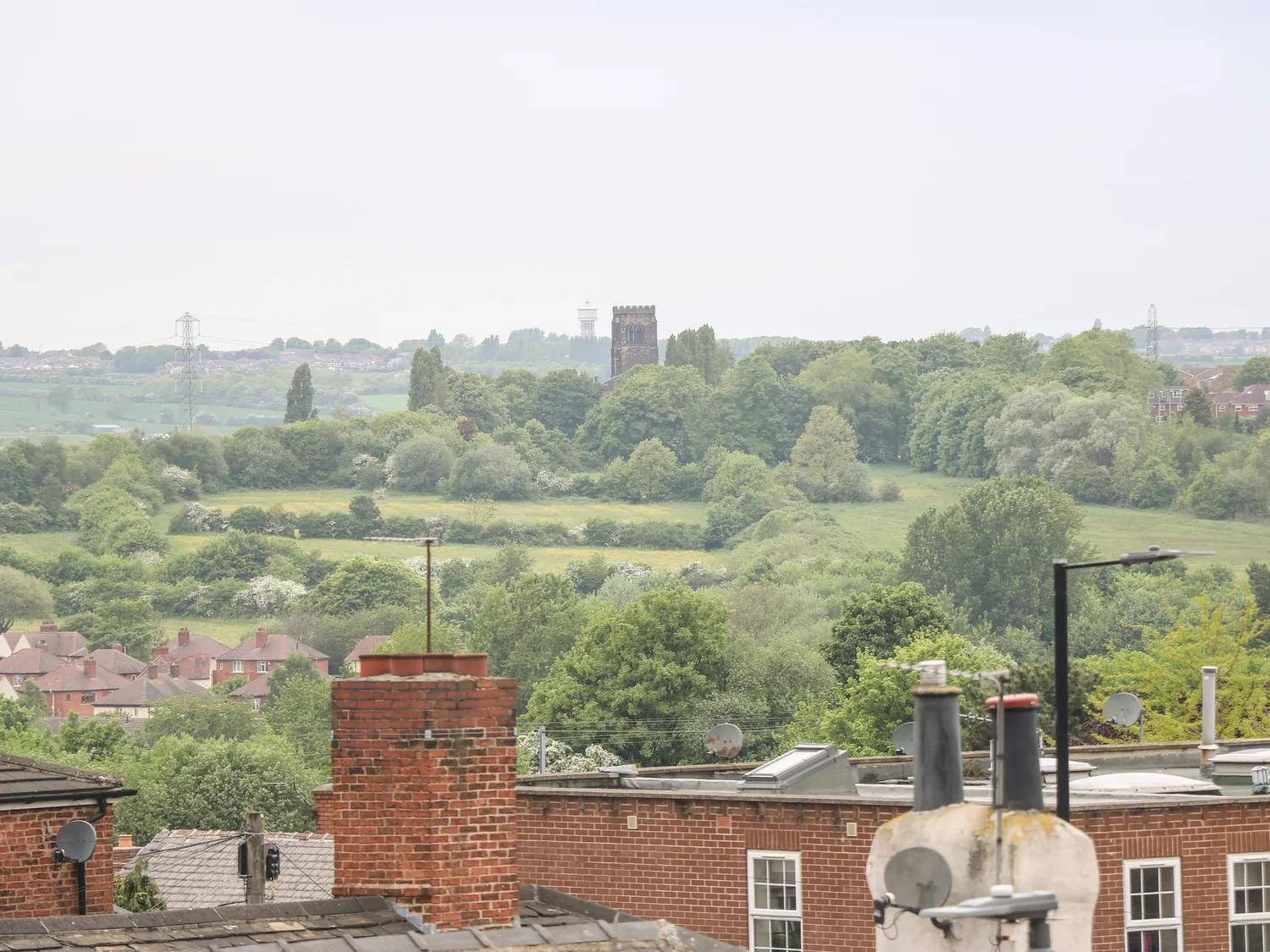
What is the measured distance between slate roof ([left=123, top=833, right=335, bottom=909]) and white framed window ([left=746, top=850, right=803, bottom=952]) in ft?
34.3

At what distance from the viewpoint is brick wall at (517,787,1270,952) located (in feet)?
87.1

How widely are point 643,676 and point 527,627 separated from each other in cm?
4605

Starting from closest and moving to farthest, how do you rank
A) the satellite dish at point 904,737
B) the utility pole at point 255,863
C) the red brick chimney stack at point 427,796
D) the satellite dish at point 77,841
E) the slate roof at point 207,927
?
1. the slate roof at point 207,927
2. the red brick chimney stack at point 427,796
3. the satellite dish at point 77,841
4. the satellite dish at point 904,737
5. the utility pole at point 255,863

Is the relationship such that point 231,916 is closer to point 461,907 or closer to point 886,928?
point 461,907

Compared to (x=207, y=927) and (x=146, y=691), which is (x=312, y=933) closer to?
(x=207, y=927)

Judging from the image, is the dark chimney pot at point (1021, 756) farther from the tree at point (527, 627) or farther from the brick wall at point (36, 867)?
the tree at point (527, 627)

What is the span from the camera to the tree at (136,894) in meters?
34.2

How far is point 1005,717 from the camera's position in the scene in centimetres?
1422

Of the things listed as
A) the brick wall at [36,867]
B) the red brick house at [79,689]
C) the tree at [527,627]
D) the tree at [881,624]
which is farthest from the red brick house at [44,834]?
the red brick house at [79,689]

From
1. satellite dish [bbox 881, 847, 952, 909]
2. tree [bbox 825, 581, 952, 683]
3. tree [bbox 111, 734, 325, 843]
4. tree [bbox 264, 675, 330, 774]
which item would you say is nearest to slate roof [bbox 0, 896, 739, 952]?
satellite dish [bbox 881, 847, 952, 909]

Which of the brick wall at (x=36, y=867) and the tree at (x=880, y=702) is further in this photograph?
the tree at (x=880, y=702)

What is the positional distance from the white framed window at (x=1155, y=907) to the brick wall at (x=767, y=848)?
0.08 metres

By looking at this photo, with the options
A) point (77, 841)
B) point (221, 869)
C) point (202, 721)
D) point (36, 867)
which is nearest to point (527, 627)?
point (202, 721)

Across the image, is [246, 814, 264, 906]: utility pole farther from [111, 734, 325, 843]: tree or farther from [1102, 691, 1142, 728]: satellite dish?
[111, 734, 325, 843]: tree
